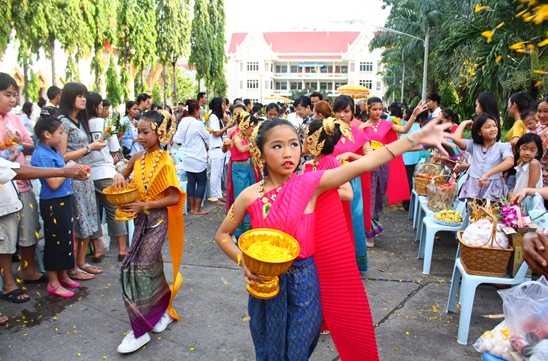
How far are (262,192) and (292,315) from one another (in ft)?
2.33

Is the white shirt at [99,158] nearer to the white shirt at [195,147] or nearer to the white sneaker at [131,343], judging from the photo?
the white shirt at [195,147]

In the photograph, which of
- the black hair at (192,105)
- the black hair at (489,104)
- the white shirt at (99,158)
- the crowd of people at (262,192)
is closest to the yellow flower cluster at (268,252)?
the crowd of people at (262,192)

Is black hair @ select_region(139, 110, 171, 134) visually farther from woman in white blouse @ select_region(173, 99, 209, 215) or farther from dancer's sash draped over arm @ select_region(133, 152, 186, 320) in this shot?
woman in white blouse @ select_region(173, 99, 209, 215)

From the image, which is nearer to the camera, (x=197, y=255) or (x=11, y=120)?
(x=11, y=120)

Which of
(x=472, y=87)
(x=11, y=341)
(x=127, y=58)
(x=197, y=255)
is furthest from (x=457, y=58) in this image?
(x=127, y=58)

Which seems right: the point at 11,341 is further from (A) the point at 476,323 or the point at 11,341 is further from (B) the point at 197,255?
(A) the point at 476,323

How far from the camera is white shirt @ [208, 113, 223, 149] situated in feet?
26.9

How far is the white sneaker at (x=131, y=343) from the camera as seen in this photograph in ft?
11.3

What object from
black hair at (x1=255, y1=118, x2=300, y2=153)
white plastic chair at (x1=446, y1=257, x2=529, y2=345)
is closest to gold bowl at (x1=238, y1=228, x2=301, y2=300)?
black hair at (x1=255, y1=118, x2=300, y2=153)

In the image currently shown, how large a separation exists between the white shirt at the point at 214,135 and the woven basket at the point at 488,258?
5.41 m

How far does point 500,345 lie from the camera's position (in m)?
2.39

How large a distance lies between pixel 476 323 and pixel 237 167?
3633mm

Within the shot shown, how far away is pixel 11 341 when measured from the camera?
3.66 m

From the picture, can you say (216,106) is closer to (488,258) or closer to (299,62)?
(488,258)
